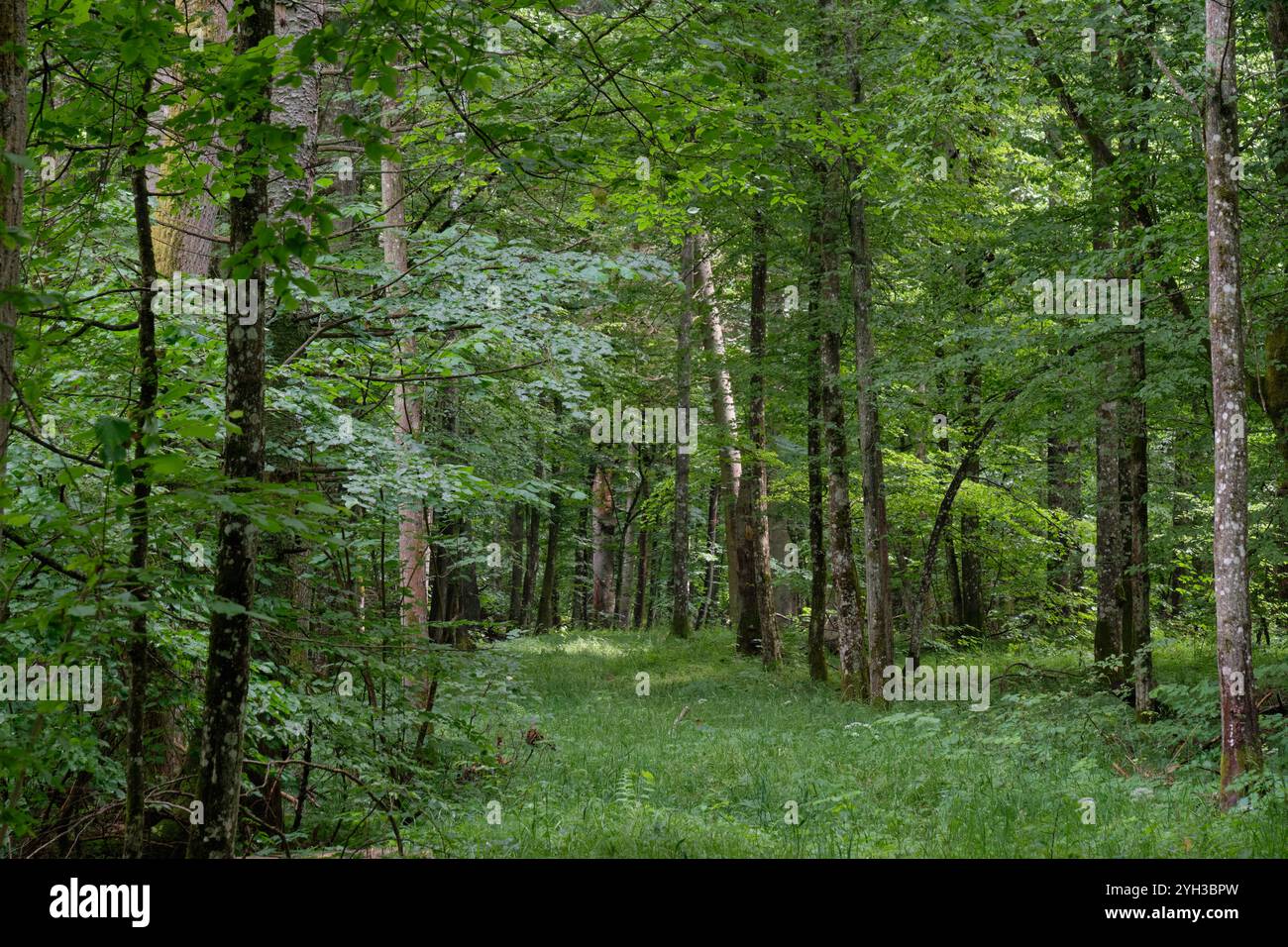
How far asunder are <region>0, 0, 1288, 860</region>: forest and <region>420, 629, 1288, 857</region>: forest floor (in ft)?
0.27

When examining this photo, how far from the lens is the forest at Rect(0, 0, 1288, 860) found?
4289 mm

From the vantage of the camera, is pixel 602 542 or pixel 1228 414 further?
pixel 602 542

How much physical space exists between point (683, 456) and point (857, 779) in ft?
47.5

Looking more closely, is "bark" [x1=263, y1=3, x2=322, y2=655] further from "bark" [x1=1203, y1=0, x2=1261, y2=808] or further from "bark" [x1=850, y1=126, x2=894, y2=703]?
"bark" [x1=850, y1=126, x2=894, y2=703]

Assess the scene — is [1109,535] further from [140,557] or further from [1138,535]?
[140,557]

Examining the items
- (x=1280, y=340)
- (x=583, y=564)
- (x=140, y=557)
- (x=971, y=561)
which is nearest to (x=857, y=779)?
(x=1280, y=340)

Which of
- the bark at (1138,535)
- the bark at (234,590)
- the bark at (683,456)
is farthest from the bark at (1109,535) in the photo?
the bark at (234,590)

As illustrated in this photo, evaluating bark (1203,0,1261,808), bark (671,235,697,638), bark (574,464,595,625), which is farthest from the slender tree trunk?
bark (574,464,595,625)

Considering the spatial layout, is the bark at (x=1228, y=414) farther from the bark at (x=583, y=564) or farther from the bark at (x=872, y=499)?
the bark at (x=583, y=564)

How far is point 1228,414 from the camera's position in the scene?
881 centimetres

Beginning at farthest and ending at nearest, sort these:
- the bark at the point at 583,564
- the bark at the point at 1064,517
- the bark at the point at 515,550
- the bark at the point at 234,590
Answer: the bark at the point at 583,564 → the bark at the point at 515,550 → the bark at the point at 1064,517 → the bark at the point at 234,590

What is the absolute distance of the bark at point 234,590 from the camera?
4.16 meters

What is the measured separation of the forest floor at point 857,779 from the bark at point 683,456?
266 inches
